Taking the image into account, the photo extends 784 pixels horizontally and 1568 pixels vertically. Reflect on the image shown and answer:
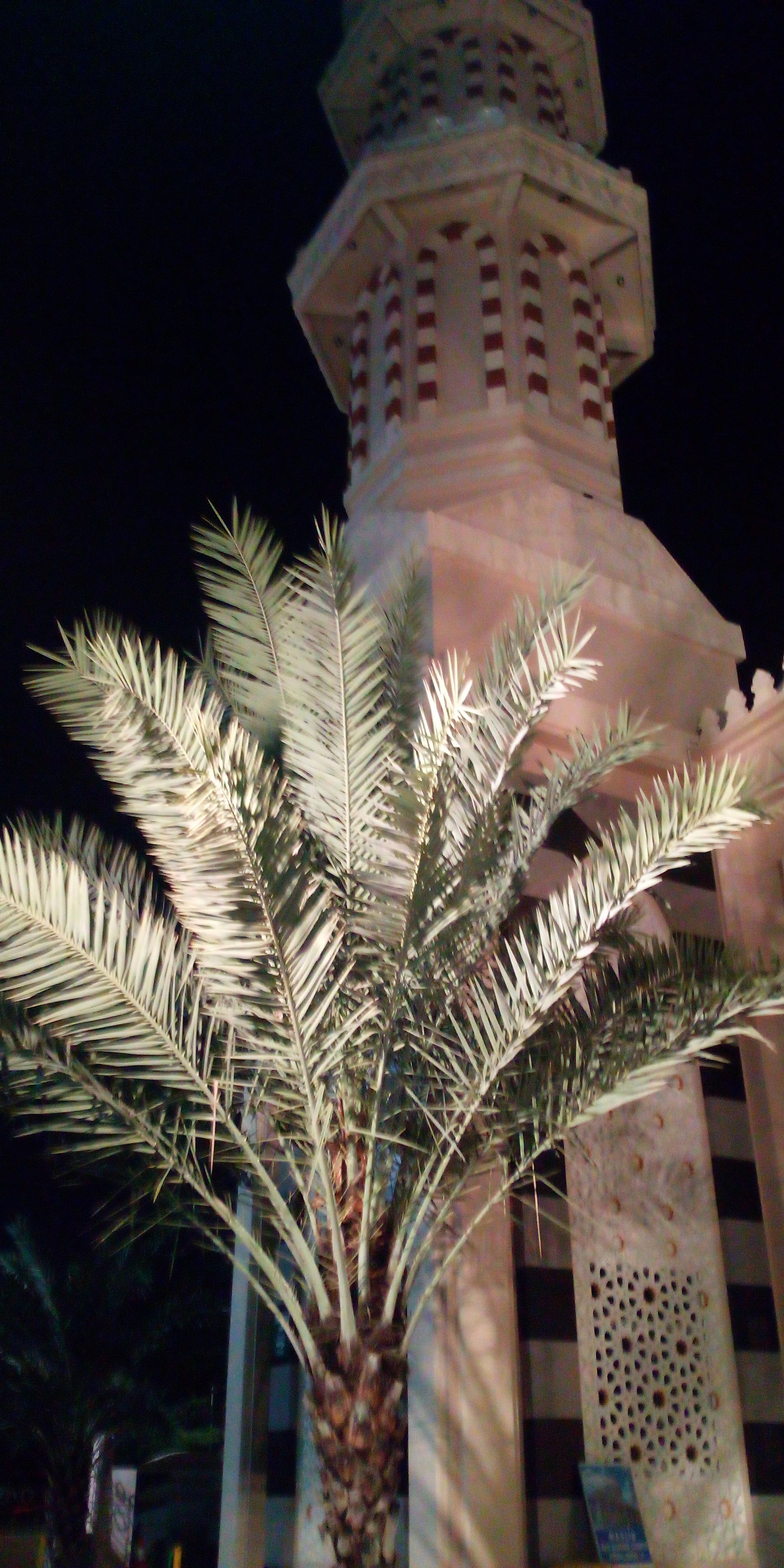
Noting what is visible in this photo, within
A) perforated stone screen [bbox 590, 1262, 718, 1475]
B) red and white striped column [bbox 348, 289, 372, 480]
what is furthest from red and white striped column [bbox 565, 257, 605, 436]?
perforated stone screen [bbox 590, 1262, 718, 1475]

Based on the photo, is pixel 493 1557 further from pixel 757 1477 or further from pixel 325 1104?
pixel 325 1104

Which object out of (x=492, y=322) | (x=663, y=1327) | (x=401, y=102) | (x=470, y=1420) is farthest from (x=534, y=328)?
(x=470, y=1420)

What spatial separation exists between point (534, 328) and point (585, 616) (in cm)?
351

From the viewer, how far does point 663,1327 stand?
6918 millimetres

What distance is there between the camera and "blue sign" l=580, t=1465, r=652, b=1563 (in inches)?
237

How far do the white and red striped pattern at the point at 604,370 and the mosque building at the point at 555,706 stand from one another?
42 millimetres

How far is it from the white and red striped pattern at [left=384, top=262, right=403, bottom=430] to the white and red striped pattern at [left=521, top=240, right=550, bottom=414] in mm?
1084

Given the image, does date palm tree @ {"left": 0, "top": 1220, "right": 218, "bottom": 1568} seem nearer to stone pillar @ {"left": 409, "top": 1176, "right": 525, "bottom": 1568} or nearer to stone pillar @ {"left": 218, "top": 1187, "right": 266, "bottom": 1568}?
stone pillar @ {"left": 218, "top": 1187, "right": 266, "bottom": 1568}

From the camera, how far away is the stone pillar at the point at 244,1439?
694 cm

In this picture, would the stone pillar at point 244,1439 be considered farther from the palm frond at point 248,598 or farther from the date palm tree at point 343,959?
the palm frond at point 248,598

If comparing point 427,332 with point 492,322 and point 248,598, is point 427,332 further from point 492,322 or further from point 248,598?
point 248,598

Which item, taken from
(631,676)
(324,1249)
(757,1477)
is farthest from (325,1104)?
(631,676)

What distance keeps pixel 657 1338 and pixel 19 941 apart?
4290mm

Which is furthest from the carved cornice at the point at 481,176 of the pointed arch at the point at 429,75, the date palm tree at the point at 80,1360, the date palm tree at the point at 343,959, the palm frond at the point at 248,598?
the date palm tree at the point at 80,1360
